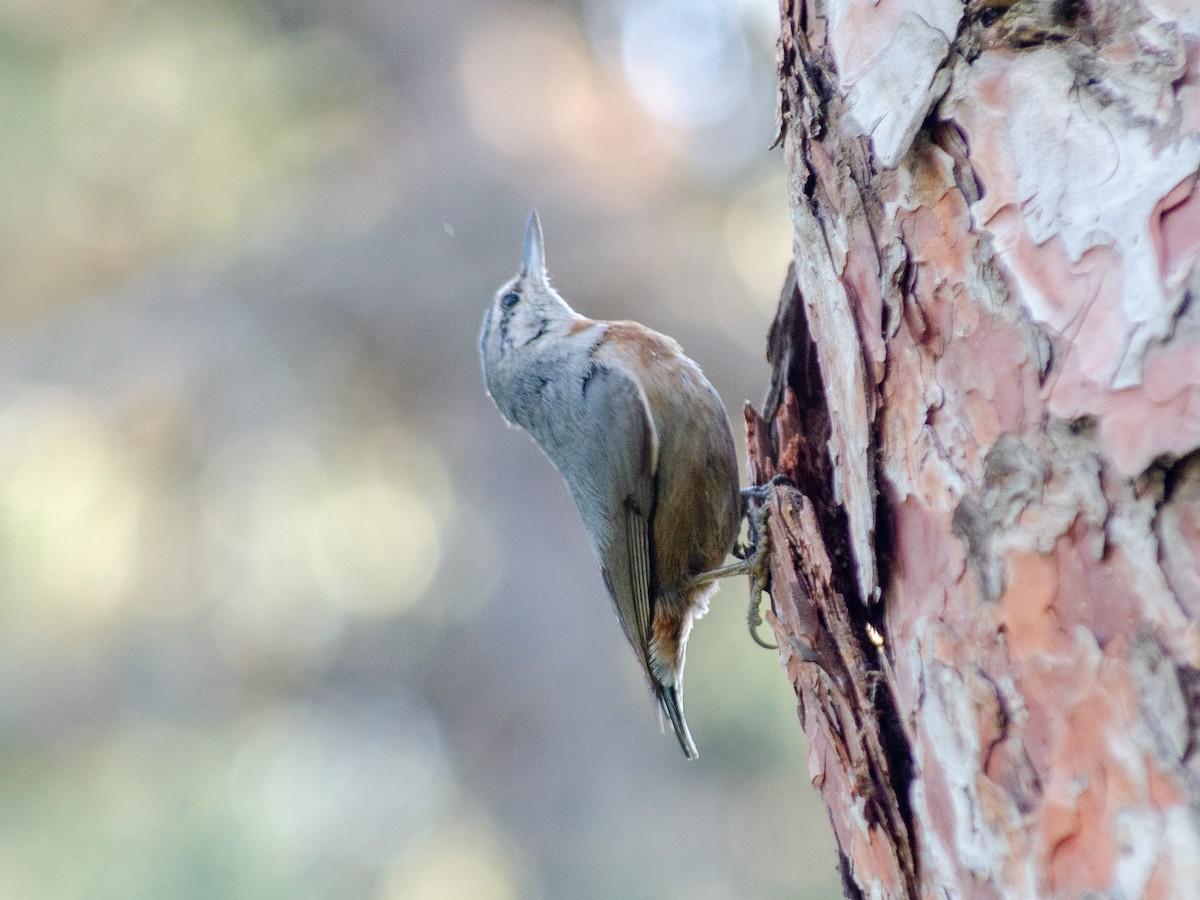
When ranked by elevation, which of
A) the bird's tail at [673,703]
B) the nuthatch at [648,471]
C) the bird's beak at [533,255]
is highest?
the bird's beak at [533,255]

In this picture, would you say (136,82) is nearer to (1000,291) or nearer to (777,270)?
(777,270)

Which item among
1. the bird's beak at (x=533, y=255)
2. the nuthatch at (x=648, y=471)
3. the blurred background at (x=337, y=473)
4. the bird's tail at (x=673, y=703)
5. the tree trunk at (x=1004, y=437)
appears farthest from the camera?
the blurred background at (x=337, y=473)

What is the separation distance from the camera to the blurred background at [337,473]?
18.4 ft

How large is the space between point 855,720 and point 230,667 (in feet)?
15.9

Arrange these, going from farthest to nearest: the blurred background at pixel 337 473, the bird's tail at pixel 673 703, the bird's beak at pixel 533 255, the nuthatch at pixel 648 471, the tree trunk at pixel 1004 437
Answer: the blurred background at pixel 337 473
the bird's beak at pixel 533 255
the bird's tail at pixel 673 703
the nuthatch at pixel 648 471
the tree trunk at pixel 1004 437

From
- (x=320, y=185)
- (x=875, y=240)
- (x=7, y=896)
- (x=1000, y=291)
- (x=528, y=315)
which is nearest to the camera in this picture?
(x=1000, y=291)

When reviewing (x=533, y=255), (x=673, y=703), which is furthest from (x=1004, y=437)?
(x=533, y=255)

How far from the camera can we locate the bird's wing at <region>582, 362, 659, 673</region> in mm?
2639

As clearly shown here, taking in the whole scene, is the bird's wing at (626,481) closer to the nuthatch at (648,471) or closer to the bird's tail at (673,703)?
the nuthatch at (648,471)

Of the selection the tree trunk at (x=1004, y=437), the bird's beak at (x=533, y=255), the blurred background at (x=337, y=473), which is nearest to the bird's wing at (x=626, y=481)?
the bird's beak at (x=533, y=255)

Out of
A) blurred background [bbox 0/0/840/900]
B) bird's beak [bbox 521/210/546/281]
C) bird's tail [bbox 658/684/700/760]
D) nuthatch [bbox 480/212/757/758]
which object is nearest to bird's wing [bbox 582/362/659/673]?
nuthatch [bbox 480/212/757/758]

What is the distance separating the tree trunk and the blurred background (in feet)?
13.9

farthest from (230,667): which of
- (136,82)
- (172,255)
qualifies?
(136,82)

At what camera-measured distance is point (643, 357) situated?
8.80ft
